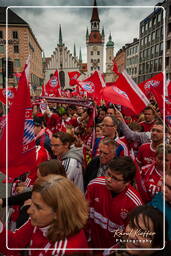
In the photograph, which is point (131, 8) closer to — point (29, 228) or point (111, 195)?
point (111, 195)

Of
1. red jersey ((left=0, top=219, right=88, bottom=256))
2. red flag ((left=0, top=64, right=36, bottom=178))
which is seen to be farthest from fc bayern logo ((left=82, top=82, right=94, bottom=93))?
red jersey ((left=0, top=219, right=88, bottom=256))

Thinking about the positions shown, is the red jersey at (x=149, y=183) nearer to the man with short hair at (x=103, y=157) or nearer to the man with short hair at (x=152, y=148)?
the man with short hair at (x=103, y=157)

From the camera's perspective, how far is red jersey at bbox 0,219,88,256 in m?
1.25

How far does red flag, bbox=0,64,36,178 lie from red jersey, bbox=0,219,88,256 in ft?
1.85

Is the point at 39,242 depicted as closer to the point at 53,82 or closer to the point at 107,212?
the point at 107,212

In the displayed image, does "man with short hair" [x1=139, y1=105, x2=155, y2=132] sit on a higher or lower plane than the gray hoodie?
higher

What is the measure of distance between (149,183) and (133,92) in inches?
74.2

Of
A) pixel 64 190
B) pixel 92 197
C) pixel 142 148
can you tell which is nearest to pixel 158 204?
pixel 92 197

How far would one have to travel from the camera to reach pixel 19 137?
6.55 feet

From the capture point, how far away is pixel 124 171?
1.90 metres

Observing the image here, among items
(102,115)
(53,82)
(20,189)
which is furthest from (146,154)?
(53,82)

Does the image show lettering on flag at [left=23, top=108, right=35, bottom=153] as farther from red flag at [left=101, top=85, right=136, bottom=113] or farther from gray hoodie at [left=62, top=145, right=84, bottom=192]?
red flag at [left=101, top=85, right=136, bottom=113]

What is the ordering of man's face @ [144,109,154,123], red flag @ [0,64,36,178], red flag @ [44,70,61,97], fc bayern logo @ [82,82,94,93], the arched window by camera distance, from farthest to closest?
the arched window
red flag @ [44,70,61,97]
fc bayern logo @ [82,82,94,93]
man's face @ [144,109,154,123]
red flag @ [0,64,36,178]

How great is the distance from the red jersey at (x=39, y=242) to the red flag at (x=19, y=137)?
56cm
